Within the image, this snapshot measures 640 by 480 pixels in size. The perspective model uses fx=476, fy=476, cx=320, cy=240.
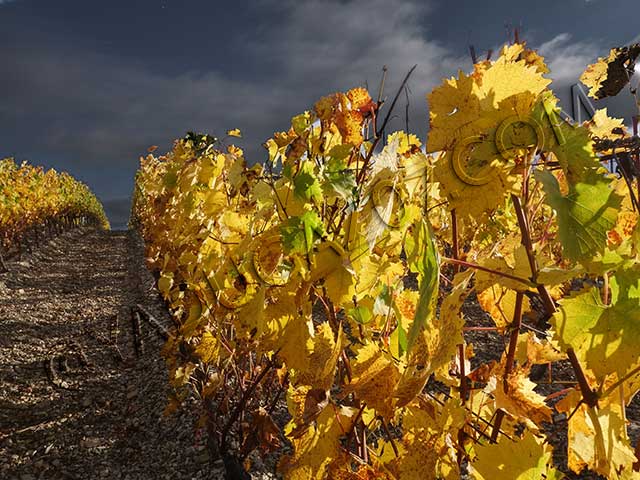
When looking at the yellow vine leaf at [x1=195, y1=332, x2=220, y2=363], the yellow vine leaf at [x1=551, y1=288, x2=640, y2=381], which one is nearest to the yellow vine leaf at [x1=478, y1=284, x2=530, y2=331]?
the yellow vine leaf at [x1=551, y1=288, x2=640, y2=381]

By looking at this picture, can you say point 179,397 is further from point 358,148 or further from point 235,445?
point 358,148

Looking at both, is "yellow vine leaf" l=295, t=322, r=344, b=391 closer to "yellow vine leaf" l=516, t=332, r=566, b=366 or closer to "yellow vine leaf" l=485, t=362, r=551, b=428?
"yellow vine leaf" l=485, t=362, r=551, b=428

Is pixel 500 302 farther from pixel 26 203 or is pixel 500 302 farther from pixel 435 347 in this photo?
pixel 26 203

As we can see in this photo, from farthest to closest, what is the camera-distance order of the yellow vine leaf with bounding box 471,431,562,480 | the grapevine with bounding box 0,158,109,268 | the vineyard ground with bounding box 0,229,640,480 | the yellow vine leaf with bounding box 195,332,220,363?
the grapevine with bounding box 0,158,109,268 → the vineyard ground with bounding box 0,229,640,480 → the yellow vine leaf with bounding box 195,332,220,363 → the yellow vine leaf with bounding box 471,431,562,480

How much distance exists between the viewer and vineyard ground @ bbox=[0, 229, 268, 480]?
3.03 meters

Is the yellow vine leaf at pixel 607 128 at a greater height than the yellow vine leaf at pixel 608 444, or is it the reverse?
the yellow vine leaf at pixel 607 128

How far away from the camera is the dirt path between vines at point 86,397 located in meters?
3.04

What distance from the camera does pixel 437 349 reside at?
2.39 feet

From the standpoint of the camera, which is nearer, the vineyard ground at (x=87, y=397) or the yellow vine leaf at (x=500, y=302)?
the yellow vine leaf at (x=500, y=302)

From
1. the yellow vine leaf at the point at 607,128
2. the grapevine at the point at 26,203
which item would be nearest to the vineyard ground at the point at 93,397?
the yellow vine leaf at the point at 607,128

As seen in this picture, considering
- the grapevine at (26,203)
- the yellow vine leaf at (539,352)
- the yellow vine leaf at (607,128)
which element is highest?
the grapevine at (26,203)

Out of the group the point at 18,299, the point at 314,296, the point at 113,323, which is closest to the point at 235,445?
the point at 314,296

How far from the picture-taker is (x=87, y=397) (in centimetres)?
407

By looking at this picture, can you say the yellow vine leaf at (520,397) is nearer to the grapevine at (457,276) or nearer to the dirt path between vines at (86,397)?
the grapevine at (457,276)
